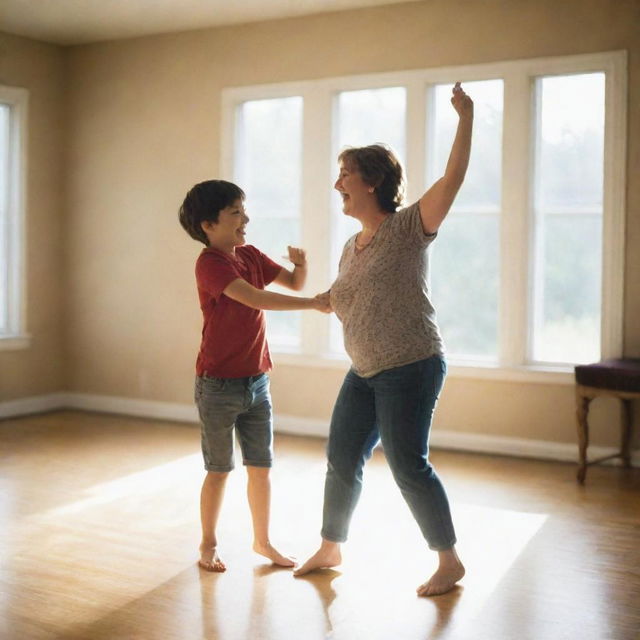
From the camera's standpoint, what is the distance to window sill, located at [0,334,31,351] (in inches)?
248

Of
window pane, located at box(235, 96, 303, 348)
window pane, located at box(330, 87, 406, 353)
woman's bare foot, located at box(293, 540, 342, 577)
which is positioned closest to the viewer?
woman's bare foot, located at box(293, 540, 342, 577)

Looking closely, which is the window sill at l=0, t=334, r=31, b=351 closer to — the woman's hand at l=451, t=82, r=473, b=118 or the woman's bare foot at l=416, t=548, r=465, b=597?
the woman's bare foot at l=416, t=548, r=465, b=597

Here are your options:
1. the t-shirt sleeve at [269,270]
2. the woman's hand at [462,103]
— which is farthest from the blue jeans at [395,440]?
the woman's hand at [462,103]

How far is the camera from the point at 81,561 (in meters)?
3.23

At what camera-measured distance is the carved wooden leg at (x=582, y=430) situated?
14.6 ft

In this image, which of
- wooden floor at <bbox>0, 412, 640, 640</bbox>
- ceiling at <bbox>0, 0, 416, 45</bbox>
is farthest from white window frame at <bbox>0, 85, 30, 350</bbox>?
wooden floor at <bbox>0, 412, 640, 640</bbox>

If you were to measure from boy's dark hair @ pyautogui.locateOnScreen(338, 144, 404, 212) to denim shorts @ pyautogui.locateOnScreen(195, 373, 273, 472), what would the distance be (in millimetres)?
752

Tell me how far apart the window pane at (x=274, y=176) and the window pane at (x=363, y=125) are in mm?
292

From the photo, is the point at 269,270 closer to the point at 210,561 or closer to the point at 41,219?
the point at 210,561

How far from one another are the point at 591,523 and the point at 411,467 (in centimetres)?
136

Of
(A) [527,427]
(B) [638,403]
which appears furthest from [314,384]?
(B) [638,403]

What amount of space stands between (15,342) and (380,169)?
171 inches

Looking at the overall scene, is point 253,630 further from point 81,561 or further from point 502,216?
point 502,216

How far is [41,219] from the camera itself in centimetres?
661
